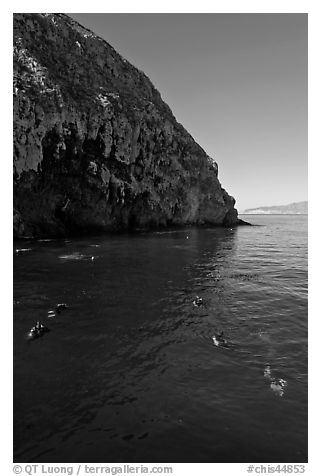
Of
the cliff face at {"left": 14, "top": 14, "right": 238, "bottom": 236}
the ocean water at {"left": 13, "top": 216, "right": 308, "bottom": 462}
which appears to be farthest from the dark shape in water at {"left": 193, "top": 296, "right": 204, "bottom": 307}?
the cliff face at {"left": 14, "top": 14, "right": 238, "bottom": 236}

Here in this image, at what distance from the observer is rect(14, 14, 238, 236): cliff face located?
51750 millimetres

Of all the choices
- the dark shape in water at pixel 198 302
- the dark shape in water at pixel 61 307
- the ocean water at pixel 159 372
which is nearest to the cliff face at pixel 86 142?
the ocean water at pixel 159 372

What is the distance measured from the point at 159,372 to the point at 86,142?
5810 centimetres

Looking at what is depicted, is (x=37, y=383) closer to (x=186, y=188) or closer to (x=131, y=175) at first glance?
(x=131, y=175)

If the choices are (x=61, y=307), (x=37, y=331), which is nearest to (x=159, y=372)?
(x=37, y=331)

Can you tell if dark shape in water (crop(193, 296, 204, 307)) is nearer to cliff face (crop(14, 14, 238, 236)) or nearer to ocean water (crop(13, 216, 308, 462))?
ocean water (crop(13, 216, 308, 462))

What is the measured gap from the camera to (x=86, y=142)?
201 ft

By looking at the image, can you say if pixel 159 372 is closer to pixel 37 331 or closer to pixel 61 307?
pixel 37 331

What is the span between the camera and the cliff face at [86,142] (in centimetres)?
5175

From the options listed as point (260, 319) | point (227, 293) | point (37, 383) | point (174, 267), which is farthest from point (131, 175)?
point (37, 383)

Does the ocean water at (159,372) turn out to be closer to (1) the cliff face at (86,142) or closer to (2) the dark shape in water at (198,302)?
(2) the dark shape in water at (198,302)

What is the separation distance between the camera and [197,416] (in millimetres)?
10344

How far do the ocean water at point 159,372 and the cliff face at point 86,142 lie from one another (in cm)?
3180

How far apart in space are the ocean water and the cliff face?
31800mm
